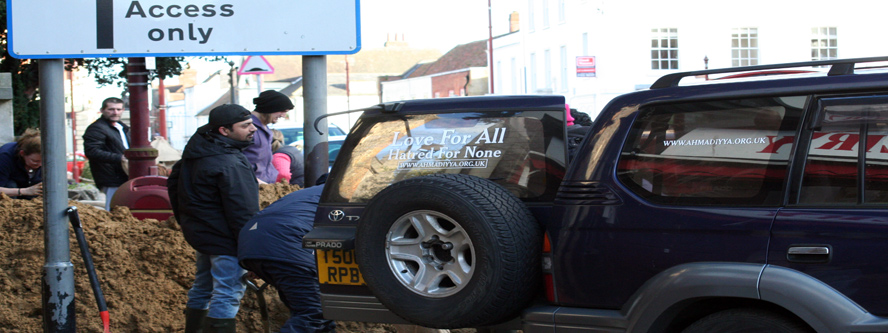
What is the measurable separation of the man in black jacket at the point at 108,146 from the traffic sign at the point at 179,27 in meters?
2.87

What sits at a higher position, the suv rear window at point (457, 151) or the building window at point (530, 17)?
the building window at point (530, 17)

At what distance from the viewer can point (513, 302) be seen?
142 inches

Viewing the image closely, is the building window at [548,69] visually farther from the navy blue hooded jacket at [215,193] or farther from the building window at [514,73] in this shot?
the navy blue hooded jacket at [215,193]

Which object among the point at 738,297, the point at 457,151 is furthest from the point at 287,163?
the point at 738,297

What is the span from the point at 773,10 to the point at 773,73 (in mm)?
33287

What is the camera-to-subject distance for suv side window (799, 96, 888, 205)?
124 inches

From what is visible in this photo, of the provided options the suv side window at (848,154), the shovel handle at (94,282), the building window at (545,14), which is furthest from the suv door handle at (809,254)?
the building window at (545,14)

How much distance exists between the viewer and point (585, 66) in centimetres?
3331

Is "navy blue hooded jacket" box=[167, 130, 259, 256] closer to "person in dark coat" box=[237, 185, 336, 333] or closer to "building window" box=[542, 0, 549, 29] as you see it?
"person in dark coat" box=[237, 185, 336, 333]

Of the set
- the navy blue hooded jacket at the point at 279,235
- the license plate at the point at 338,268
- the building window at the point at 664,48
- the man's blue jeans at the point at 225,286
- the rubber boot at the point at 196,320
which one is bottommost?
the rubber boot at the point at 196,320

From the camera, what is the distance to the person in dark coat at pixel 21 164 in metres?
6.71

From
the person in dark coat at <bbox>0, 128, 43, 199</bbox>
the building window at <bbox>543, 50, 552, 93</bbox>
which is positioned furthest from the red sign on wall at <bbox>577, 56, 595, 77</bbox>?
the person in dark coat at <bbox>0, 128, 43, 199</bbox>

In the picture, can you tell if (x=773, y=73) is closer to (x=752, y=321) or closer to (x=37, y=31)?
(x=752, y=321)

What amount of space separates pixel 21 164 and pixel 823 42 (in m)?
34.0
